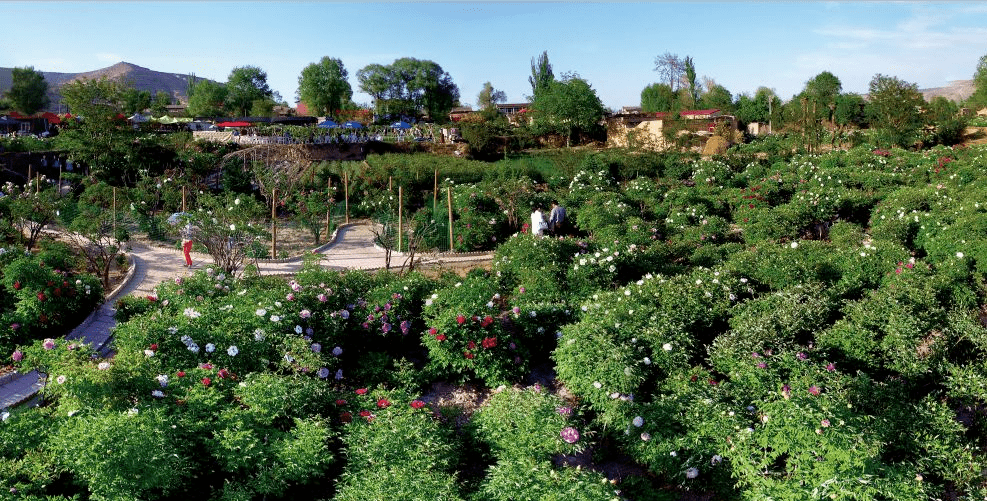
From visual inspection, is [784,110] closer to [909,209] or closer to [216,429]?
[909,209]

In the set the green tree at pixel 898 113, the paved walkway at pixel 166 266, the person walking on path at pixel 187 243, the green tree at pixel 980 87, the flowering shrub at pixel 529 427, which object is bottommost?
the flowering shrub at pixel 529 427

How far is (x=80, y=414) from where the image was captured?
600cm

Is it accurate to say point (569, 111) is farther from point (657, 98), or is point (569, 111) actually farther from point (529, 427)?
point (529, 427)

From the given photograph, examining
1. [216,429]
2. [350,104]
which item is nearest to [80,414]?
[216,429]

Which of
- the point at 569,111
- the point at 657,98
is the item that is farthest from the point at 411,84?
the point at 569,111

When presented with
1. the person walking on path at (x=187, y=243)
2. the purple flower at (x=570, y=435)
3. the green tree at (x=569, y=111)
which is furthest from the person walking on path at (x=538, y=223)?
the green tree at (x=569, y=111)

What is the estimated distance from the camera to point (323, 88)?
69.4 m

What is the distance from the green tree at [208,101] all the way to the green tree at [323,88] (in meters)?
7.95

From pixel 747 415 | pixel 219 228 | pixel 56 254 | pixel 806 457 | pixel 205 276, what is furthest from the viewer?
pixel 219 228

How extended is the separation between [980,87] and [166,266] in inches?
2019

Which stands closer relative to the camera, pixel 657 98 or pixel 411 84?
pixel 657 98

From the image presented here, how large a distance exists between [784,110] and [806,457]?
30.0 meters

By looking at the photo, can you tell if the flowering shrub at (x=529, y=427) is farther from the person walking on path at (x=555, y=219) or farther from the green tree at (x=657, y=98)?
the green tree at (x=657, y=98)

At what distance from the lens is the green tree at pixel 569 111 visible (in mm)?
36531
